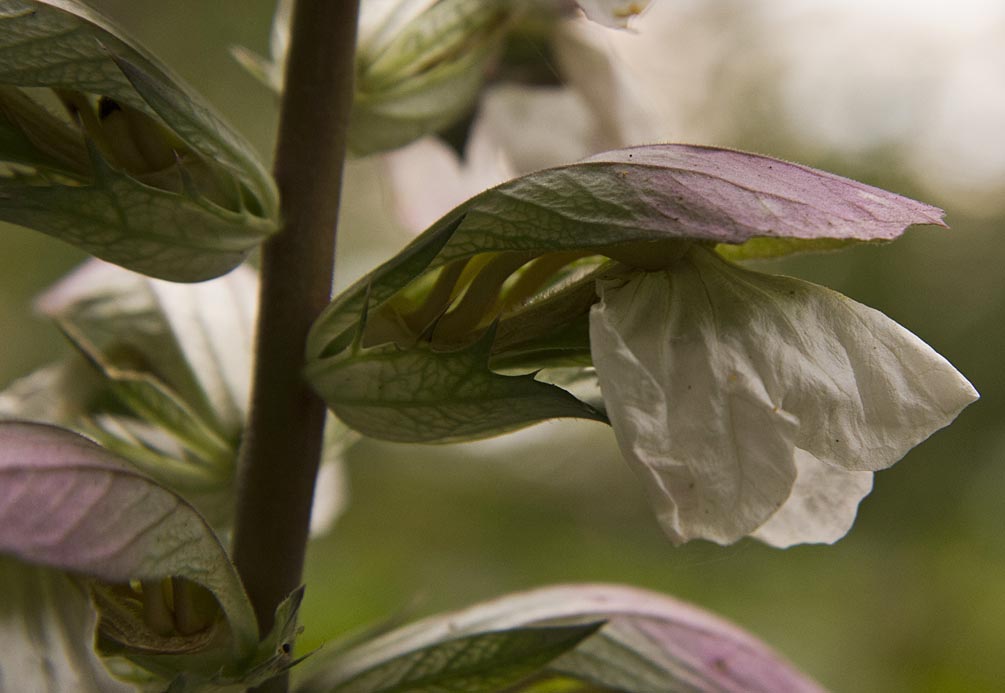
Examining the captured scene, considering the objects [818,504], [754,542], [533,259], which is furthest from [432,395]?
[754,542]

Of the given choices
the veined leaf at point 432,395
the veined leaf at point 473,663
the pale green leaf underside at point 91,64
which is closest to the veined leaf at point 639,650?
the veined leaf at point 473,663

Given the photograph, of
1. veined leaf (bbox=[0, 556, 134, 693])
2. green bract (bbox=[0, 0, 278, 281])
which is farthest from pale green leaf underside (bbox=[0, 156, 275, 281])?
veined leaf (bbox=[0, 556, 134, 693])

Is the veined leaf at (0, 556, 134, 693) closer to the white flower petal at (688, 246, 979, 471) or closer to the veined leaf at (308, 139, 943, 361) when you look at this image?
the veined leaf at (308, 139, 943, 361)

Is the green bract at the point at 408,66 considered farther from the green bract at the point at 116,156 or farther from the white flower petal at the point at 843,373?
the white flower petal at the point at 843,373

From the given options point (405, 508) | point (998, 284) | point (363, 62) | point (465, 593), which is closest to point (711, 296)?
point (363, 62)

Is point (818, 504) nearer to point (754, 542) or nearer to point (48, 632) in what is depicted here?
point (48, 632)

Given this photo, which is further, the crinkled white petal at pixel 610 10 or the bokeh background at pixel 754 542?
the bokeh background at pixel 754 542
